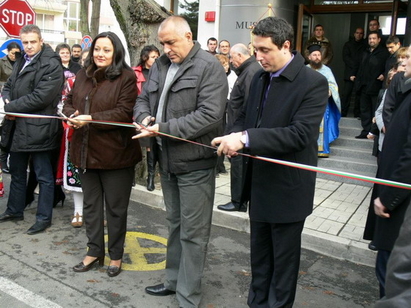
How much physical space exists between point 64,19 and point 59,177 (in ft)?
182

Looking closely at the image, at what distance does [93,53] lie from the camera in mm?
4031

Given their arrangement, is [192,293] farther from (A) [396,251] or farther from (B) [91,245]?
(A) [396,251]

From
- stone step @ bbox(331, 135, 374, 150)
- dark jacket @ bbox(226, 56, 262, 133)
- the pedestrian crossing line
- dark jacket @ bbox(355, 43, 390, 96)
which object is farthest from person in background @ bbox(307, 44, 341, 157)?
the pedestrian crossing line

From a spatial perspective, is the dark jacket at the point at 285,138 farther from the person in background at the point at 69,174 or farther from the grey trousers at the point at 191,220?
the person in background at the point at 69,174

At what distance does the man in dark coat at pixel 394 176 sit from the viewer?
9.05 ft

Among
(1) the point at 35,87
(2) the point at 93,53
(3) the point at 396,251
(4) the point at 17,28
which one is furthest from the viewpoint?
(4) the point at 17,28

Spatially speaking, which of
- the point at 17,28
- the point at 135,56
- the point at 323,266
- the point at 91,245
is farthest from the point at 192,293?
the point at 17,28

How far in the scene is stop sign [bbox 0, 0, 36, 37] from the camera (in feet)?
30.8

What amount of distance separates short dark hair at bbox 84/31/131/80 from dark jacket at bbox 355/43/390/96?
5882mm

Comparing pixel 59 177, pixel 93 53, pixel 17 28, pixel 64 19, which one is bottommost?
pixel 59 177

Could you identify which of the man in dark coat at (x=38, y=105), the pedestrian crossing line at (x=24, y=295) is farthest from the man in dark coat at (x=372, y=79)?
the pedestrian crossing line at (x=24, y=295)

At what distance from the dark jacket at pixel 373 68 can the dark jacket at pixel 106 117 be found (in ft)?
19.2

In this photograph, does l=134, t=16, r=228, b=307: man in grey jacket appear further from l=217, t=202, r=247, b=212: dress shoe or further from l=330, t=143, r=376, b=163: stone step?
l=330, t=143, r=376, b=163: stone step

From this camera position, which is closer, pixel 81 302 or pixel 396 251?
pixel 396 251
